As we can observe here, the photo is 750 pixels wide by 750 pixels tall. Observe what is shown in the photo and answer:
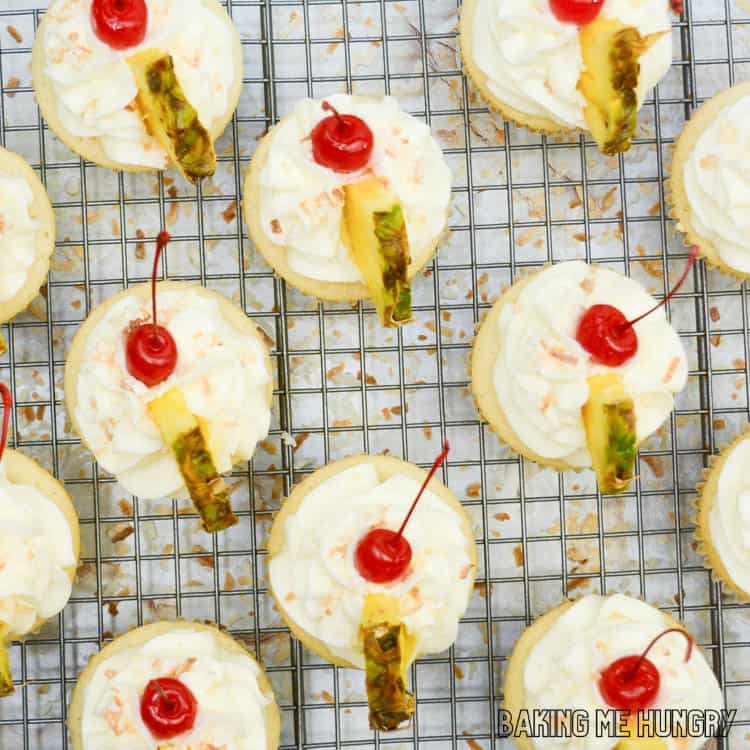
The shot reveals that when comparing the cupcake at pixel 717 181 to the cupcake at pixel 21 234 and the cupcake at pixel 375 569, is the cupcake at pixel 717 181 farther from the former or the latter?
the cupcake at pixel 21 234

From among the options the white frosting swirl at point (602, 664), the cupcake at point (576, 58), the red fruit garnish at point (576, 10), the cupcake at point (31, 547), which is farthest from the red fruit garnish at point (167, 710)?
the red fruit garnish at point (576, 10)

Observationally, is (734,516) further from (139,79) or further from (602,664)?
(139,79)

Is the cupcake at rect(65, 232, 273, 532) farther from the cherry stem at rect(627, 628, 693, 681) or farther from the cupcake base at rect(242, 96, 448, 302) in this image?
the cherry stem at rect(627, 628, 693, 681)

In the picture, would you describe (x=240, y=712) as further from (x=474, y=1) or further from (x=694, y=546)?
(x=474, y=1)

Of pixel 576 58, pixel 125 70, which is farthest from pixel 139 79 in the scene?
pixel 576 58

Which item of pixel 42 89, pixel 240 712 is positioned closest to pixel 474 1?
pixel 42 89

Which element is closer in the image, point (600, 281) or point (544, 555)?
point (600, 281)
